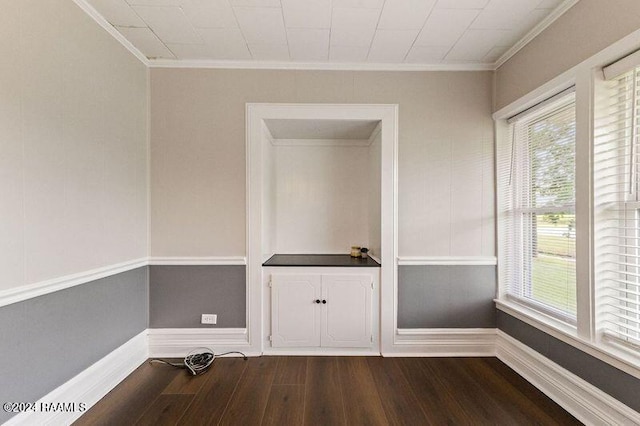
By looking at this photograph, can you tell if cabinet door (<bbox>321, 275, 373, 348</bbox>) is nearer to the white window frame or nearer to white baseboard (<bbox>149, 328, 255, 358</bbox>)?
white baseboard (<bbox>149, 328, 255, 358</bbox>)

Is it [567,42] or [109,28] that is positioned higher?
[109,28]

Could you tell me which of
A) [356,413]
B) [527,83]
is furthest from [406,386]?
[527,83]

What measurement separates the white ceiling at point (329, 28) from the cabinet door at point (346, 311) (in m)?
1.88

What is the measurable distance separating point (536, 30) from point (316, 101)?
1.65 meters

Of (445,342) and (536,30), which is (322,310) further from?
(536,30)

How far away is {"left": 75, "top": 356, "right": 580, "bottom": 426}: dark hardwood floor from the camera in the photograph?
178cm

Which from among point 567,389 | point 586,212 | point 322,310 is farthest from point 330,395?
point 586,212

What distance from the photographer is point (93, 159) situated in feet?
6.39

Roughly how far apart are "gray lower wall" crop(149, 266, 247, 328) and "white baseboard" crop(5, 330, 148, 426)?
0.27 meters

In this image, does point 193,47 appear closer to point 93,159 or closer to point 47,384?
point 93,159

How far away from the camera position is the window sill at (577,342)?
1.52 metres

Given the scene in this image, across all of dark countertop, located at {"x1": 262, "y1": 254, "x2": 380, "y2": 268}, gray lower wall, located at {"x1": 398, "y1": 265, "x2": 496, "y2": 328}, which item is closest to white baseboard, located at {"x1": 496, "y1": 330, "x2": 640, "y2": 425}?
gray lower wall, located at {"x1": 398, "y1": 265, "x2": 496, "y2": 328}

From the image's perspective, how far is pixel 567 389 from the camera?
185 centimetres

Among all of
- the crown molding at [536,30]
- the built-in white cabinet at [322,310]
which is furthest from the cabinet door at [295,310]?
the crown molding at [536,30]
